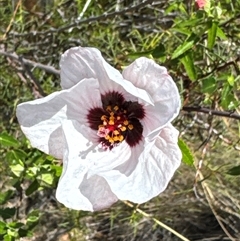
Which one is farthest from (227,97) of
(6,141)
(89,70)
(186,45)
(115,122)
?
(6,141)

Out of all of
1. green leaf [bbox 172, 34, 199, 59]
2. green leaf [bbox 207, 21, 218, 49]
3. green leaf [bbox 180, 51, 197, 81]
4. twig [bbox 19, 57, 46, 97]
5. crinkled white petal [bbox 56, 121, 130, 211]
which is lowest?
twig [bbox 19, 57, 46, 97]

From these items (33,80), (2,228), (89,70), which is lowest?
(2,228)

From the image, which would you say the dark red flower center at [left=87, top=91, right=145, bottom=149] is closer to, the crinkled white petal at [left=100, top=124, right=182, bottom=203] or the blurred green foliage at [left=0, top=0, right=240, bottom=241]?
the crinkled white petal at [left=100, top=124, right=182, bottom=203]

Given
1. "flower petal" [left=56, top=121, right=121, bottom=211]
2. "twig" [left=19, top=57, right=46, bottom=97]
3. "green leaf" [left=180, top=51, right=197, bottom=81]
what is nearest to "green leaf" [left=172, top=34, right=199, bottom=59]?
"green leaf" [left=180, top=51, right=197, bottom=81]

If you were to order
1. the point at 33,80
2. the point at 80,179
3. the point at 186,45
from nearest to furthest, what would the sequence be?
the point at 80,179 < the point at 186,45 < the point at 33,80

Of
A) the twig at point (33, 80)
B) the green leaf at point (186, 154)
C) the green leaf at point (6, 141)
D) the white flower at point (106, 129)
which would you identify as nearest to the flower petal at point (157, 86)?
the white flower at point (106, 129)

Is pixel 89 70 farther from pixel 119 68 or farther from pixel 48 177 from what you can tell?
pixel 119 68

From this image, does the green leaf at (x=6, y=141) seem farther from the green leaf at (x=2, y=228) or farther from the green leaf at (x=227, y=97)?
the green leaf at (x=227, y=97)
